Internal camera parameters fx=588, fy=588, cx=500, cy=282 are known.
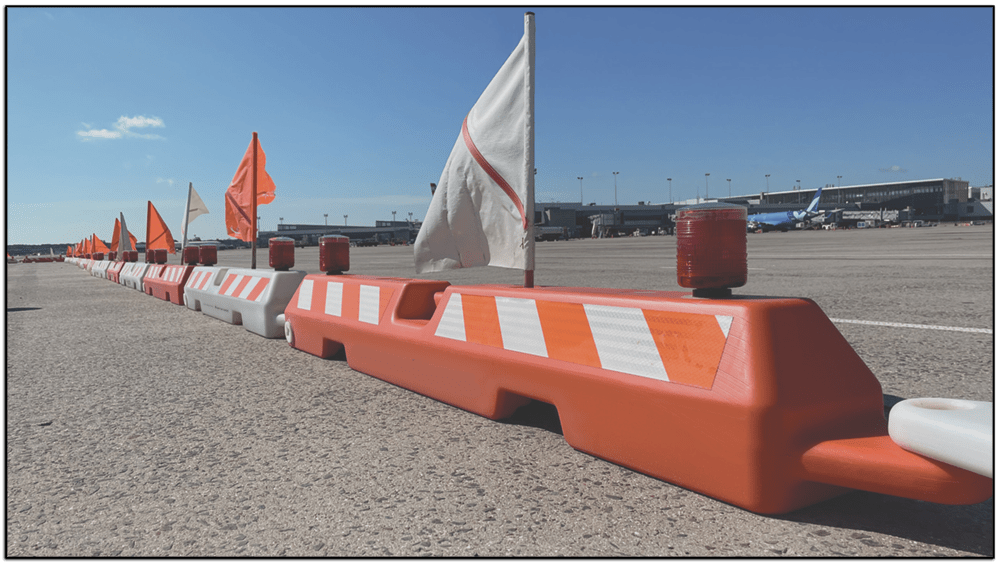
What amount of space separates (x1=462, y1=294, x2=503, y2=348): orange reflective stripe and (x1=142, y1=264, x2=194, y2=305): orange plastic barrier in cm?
735

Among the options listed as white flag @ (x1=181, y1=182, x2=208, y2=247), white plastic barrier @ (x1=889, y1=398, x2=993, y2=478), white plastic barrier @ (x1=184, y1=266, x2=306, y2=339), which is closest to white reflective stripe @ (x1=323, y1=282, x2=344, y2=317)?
white plastic barrier @ (x1=184, y1=266, x2=306, y2=339)

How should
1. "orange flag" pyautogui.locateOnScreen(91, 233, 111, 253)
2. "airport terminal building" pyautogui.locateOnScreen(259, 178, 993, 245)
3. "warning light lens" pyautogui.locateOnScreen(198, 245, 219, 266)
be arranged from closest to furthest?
1. "warning light lens" pyautogui.locateOnScreen(198, 245, 219, 266)
2. "orange flag" pyautogui.locateOnScreen(91, 233, 111, 253)
3. "airport terminal building" pyautogui.locateOnScreen(259, 178, 993, 245)

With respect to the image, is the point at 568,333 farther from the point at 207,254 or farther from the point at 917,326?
the point at 207,254

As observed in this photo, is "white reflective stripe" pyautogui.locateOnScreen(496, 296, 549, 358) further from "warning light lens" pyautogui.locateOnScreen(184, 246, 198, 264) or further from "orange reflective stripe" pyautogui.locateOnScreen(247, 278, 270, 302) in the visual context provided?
"warning light lens" pyautogui.locateOnScreen(184, 246, 198, 264)

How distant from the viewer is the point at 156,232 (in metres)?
13.2

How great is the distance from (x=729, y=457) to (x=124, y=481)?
2084 mm

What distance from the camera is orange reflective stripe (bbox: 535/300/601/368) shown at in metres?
2.34

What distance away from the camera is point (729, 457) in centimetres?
182

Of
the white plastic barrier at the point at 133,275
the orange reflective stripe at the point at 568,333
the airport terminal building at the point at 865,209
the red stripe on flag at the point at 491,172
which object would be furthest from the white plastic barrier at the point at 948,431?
the airport terminal building at the point at 865,209

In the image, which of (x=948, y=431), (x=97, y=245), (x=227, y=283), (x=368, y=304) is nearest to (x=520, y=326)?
(x=368, y=304)

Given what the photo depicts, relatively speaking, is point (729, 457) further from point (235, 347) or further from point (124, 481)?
point (235, 347)

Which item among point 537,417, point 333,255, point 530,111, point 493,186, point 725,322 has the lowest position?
point 537,417

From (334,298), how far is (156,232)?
11156mm

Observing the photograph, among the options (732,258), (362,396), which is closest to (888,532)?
(732,258)
